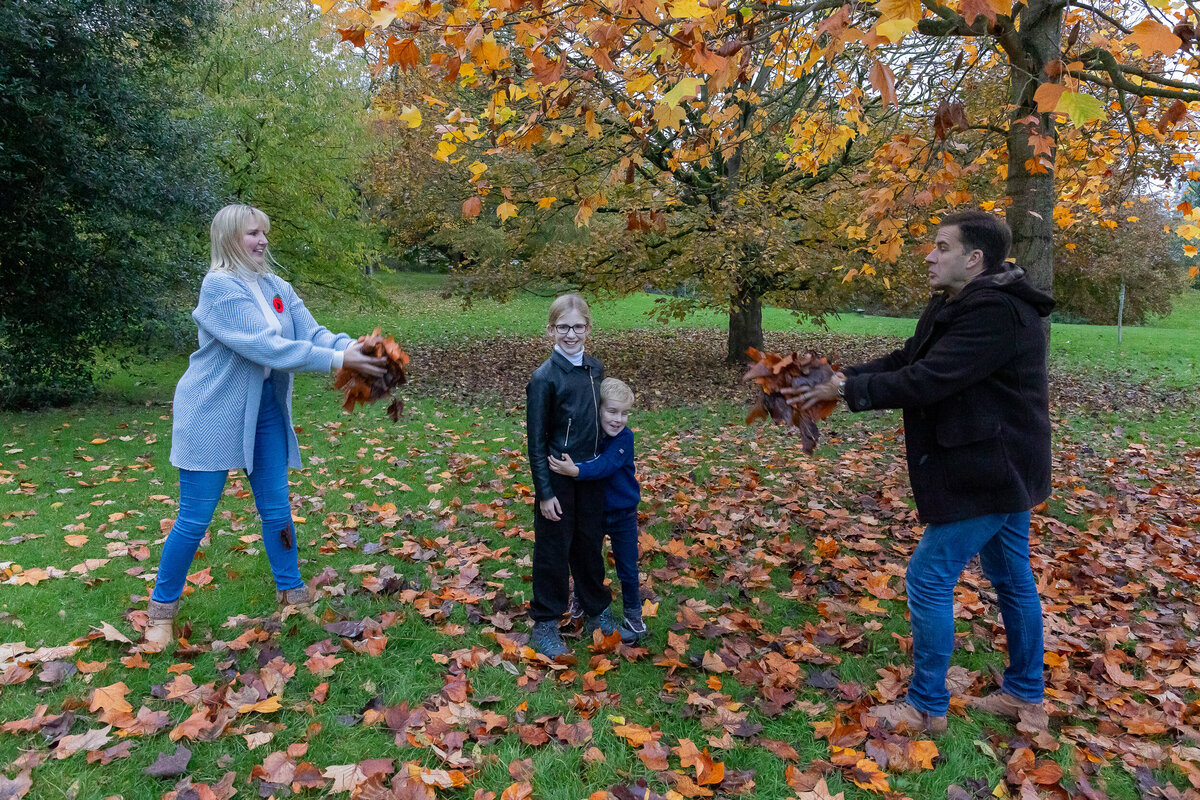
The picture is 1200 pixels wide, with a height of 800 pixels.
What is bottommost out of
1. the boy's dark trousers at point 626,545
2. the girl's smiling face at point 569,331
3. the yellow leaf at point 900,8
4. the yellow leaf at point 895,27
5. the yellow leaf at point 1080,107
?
the boy's dark trousers at point 626,545

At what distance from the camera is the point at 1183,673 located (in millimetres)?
3539

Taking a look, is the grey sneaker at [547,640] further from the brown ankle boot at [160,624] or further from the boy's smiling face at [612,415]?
the brown ankle boot at [160,624]

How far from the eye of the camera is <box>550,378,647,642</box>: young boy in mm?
3535

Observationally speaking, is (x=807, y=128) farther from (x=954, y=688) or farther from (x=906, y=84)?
(x=954, y=688)

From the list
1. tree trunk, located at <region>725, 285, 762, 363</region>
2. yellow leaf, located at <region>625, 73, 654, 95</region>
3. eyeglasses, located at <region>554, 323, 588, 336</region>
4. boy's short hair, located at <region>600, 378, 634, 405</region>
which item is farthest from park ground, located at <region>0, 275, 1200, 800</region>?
tree trunk, located at <region>725, 285, 762, 363</region>

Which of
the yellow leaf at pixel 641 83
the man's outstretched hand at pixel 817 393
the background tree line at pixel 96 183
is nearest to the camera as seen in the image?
the man's outstretched hand at pixel 817 393

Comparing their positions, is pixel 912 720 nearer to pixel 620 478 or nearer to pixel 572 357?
pixel 620 478

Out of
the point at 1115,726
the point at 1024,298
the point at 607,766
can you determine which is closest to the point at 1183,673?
the point at 1115,726

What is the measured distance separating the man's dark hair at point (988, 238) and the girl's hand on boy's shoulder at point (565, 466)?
6.16 ft

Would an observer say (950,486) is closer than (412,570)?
Yes

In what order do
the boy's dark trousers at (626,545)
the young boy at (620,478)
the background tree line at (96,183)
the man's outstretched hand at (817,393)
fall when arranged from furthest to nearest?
the background tree line at (96,183), the boy's dark trousers at (626,545), the young boy at (620,478), the man's outstretched hand at (817,393)

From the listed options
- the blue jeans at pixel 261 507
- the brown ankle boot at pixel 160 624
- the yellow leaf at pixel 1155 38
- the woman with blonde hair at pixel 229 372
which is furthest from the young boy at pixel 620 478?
the yellow leaf at pixel 1155 38

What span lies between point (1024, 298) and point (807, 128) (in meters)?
4.72

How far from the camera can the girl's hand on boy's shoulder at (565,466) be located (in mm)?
3469
